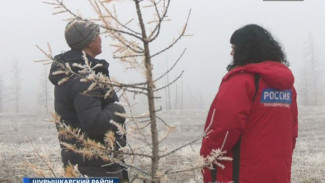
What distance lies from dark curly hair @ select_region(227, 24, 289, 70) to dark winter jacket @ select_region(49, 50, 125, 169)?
92 cm

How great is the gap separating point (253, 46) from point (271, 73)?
26cm

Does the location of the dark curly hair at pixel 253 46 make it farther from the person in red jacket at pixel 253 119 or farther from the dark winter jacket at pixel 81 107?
the dark winter jacket at pixel 81 107

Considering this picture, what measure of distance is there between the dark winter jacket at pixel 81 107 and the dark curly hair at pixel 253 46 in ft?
3.02

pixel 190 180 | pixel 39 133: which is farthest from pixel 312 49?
pixel 190 180

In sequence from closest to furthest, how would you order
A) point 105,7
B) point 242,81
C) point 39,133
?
point 105,7 → point 242,81 → point 39,133

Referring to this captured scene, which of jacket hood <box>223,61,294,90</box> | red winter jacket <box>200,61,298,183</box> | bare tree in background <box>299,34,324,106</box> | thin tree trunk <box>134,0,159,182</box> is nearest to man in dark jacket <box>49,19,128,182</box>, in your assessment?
thin tree trunk <box>134,0,159,182</box>

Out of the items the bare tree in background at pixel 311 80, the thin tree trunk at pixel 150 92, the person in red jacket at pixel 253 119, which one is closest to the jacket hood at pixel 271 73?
the person in red jacket at pixel 253 119

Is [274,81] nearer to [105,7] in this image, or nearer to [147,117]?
[147,117]

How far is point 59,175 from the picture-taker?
2283 mm

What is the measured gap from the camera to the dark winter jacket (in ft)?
8.92

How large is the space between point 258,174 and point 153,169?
1010 millimetres

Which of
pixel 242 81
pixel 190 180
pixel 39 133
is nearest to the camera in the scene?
pixel 242 81

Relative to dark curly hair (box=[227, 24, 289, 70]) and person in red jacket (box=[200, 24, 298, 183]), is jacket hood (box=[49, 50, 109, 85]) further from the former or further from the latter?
dark curly hair (box=[227, 24, 289, 70])

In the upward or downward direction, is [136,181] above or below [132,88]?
below
